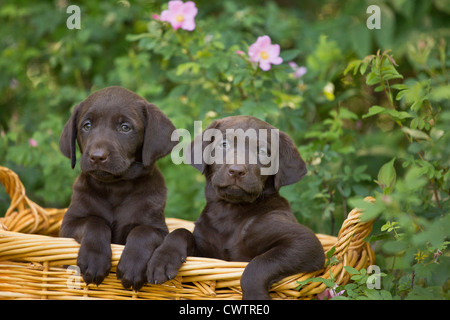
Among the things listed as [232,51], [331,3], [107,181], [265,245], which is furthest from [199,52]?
[331,3]

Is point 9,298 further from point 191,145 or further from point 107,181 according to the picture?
point 191,145

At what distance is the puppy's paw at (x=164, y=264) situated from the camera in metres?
2.53

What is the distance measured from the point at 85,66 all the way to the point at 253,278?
3.38 m

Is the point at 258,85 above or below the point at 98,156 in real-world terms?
above

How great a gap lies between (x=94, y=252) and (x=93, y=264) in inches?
2.6

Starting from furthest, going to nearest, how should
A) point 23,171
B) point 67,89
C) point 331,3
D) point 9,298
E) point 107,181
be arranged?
1. point 331,3
2. point 67,89
3. point 23,171
4. point 107,181
5. point 9,298

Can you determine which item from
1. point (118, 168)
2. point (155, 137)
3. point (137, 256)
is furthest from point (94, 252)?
point (155, 137)

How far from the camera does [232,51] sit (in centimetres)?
391

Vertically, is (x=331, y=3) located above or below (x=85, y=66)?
above

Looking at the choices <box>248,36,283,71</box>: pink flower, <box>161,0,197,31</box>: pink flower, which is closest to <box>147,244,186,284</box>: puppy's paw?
<box>248,36,283,71</box>: pink flower

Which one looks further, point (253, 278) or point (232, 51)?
point (232, 51)

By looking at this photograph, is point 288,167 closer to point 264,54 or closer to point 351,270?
point 351,270

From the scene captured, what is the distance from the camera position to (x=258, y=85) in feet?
12.3

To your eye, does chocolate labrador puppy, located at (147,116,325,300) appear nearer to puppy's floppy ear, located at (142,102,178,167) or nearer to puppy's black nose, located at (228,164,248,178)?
puppy's black nose, located at (228,164,248,178)
